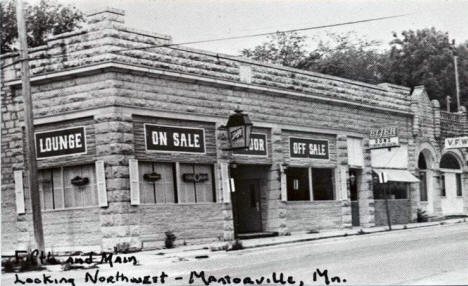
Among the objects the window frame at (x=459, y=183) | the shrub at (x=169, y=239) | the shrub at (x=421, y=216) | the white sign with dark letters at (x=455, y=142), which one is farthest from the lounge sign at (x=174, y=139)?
the window frame at (x=459, y=183)

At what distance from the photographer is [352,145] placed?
2955cm

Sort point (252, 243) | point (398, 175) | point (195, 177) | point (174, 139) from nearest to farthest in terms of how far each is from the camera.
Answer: point (174, 139) → point (252, 243) → point (195, 177) → point (398, 175)

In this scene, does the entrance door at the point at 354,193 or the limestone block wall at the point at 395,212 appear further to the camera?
the limestone block wall at the point at 395,212

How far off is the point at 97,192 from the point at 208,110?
4666 millimetres

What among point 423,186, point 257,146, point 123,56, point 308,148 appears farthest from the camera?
point 423,186

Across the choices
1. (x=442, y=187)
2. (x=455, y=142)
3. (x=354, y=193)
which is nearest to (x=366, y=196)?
(x=354, y=193)

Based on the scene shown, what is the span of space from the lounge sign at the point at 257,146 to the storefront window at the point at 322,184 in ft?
11.3

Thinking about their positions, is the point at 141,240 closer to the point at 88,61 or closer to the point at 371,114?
the point at 88,61

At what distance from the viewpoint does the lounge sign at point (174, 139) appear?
20656 mm

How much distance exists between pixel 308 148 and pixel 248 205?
330 cm

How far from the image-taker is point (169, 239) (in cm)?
2061

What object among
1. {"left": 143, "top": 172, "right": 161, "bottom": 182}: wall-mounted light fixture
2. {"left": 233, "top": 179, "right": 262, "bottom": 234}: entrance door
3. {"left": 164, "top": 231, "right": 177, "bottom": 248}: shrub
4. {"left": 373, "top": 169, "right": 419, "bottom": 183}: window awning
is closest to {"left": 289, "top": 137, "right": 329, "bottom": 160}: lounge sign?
{"left": 233, "top": 179, "right": 262, "bottom": 234}: entrance door

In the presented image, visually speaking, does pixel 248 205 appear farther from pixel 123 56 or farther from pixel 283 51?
pixel 283 51

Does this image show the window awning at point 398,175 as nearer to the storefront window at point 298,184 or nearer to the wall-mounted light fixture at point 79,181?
the storefront window at point 298,184
